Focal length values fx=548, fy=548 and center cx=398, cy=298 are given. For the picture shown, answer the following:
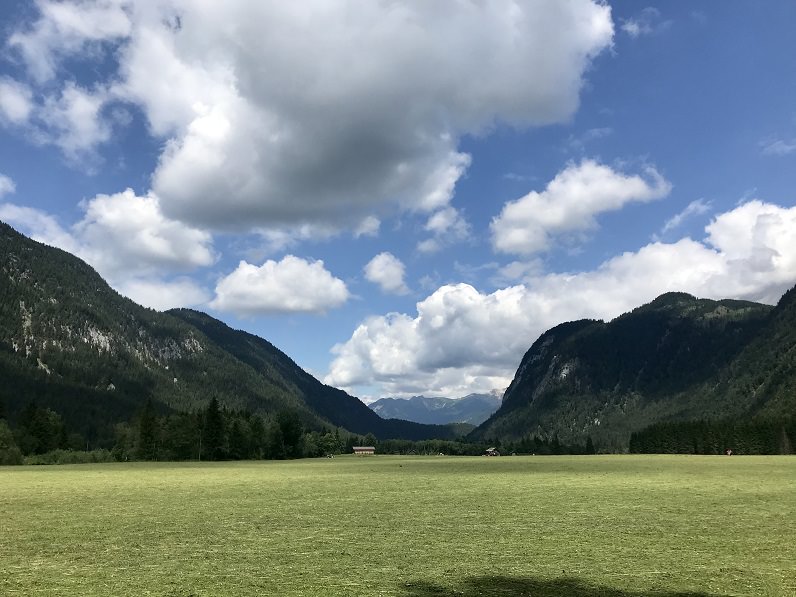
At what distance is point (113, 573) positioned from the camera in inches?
638

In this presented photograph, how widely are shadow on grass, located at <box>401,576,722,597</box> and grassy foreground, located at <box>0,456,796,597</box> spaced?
0.05 meters

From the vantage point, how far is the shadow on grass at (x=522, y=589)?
13578mm

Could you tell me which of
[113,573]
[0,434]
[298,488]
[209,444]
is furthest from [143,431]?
[113,573]

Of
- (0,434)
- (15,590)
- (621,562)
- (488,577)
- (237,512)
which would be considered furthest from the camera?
(0,434)

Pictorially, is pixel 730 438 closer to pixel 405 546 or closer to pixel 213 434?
pixel 213 434

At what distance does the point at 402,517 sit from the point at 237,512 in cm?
952

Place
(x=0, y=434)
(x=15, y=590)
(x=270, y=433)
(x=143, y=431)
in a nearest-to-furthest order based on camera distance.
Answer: (x=15, y=590), (x=0, y=434), (x=143, y=431), (x=270, y=433)

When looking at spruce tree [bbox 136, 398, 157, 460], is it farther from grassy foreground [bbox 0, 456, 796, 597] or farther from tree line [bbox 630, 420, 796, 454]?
tree line [bbox 630, 420, 796, 454]

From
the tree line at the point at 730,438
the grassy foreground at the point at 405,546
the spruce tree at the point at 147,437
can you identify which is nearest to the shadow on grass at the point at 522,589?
the grassy foreground at the point at 405,546

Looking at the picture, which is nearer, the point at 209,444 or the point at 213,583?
the point at 213,583

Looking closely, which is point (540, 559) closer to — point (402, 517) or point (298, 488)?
point (402, 517)

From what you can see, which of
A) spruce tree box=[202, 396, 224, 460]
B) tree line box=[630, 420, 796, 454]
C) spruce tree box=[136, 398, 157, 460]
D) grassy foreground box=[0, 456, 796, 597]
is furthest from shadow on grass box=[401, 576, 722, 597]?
tree line box=[630, 420, 796, 454]

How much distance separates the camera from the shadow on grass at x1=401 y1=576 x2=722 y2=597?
1358cm

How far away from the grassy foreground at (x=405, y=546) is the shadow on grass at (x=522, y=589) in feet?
0.18
